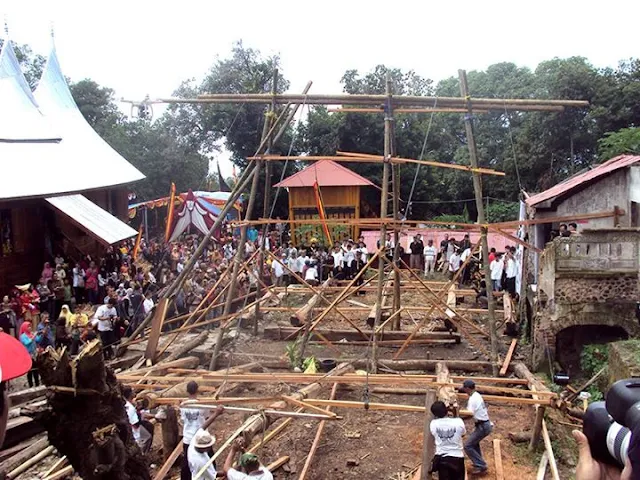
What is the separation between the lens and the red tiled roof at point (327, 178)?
98.9 feet

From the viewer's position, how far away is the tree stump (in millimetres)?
4188

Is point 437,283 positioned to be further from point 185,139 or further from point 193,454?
point 185,139

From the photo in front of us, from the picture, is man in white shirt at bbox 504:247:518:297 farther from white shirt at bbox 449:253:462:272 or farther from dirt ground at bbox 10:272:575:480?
dirt ground at bbox 10:272:575:480

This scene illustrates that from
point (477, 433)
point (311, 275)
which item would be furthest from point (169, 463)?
point (311, 275)

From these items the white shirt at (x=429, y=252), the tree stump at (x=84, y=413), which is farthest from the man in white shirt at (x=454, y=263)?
the tree stump at (x=84, y=413)

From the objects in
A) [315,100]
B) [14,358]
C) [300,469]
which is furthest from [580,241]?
[14,358]

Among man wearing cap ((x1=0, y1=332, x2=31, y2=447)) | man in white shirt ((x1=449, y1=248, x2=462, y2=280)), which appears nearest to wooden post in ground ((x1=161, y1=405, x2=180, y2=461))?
man wearing cap ((x1=0, y1=332, x2=31, y2=447))

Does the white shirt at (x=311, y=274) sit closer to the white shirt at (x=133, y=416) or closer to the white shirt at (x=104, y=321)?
the white shirt at (x=104, y=321)

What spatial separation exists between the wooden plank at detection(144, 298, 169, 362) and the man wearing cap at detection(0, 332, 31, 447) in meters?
9.31

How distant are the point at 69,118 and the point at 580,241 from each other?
23.0 meters

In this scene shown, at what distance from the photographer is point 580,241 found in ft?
40.6

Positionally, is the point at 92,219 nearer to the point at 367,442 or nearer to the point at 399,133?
the point at 367,442

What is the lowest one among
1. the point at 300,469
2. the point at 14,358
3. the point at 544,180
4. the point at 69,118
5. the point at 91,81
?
the point at 300,469

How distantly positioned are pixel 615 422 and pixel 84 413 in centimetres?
354
